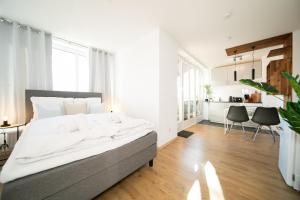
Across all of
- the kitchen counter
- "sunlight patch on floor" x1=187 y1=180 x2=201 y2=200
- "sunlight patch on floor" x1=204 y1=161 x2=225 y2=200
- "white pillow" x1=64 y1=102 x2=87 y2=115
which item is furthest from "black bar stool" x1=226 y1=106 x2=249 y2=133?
"white pillow" x1=64 y1=102 x2=87 y2=115

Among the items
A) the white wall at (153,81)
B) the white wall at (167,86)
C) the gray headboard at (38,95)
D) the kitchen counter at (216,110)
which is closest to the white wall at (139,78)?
the white wall at (153,81)

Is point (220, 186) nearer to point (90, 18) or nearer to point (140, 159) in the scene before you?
point (140, 159)

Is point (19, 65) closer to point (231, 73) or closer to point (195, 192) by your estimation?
point (195, 192)

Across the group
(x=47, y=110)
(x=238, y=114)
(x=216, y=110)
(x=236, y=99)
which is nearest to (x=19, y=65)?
(x=47, y=110)

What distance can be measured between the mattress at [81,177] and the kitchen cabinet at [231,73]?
5.08 m

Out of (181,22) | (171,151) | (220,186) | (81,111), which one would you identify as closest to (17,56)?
(81,111)

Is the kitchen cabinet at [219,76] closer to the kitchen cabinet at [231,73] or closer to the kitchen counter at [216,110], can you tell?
the kitchen cabinet at [231,73]

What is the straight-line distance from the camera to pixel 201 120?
5.48 metres

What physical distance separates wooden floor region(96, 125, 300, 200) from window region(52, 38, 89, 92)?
2.77 metres

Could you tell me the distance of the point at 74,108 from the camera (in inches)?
98.4

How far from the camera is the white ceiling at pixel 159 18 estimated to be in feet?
6.14

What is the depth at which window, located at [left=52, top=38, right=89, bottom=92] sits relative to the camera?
9.62 feet

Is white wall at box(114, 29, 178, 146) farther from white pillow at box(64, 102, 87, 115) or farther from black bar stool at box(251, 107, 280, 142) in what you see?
black bar stool at box(251, 107, 280, 142)

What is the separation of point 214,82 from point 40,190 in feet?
20.2
